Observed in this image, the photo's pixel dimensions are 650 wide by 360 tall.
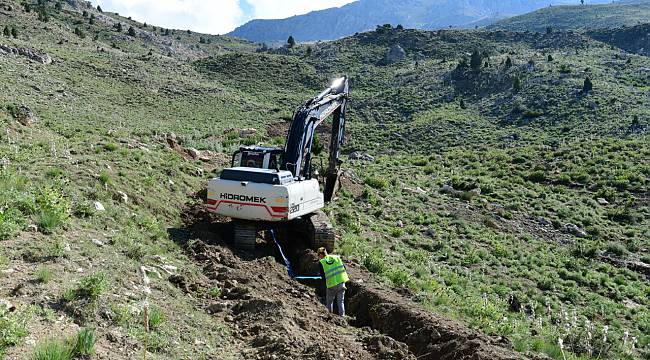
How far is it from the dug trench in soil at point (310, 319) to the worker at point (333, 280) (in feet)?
1.11

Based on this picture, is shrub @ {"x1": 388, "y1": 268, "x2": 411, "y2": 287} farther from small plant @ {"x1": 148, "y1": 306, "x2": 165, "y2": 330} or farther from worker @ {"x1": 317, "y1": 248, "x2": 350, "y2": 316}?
small plant @ {"x1": 148, "y1": 306, "x2": 165, "y2": 330}

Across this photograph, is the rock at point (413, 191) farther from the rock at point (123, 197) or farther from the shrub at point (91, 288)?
the shrub at point (91, 288)

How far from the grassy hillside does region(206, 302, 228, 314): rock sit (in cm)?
26

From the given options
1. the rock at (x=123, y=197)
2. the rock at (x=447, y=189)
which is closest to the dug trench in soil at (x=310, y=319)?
the rock at (x=123, y=197)

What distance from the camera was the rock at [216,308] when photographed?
867cm

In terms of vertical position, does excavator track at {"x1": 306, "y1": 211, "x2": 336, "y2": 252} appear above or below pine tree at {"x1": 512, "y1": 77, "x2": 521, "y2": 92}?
below

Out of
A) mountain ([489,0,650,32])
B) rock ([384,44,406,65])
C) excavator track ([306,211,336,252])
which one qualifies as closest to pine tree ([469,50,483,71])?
rock ([384,44,406,65])

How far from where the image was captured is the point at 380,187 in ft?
88.7

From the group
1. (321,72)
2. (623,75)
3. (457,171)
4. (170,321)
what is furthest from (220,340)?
(321,72)

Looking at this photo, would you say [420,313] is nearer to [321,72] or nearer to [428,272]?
[428,272]

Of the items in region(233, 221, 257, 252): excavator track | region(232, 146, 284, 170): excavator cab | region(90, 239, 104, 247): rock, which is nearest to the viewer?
region(90, 239, 104, 247): rock

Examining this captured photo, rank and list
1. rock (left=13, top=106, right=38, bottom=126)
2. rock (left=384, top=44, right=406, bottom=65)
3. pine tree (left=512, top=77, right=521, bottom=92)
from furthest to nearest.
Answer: rock (left=384, top=44, right=406, bottom=65) < pine tree (left=512, top=77, right=521, bottom=92) < rock (left=13, top=106, right=38, bottom=126)

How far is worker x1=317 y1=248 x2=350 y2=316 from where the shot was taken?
35.0ft

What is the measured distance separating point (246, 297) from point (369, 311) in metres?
2.99
